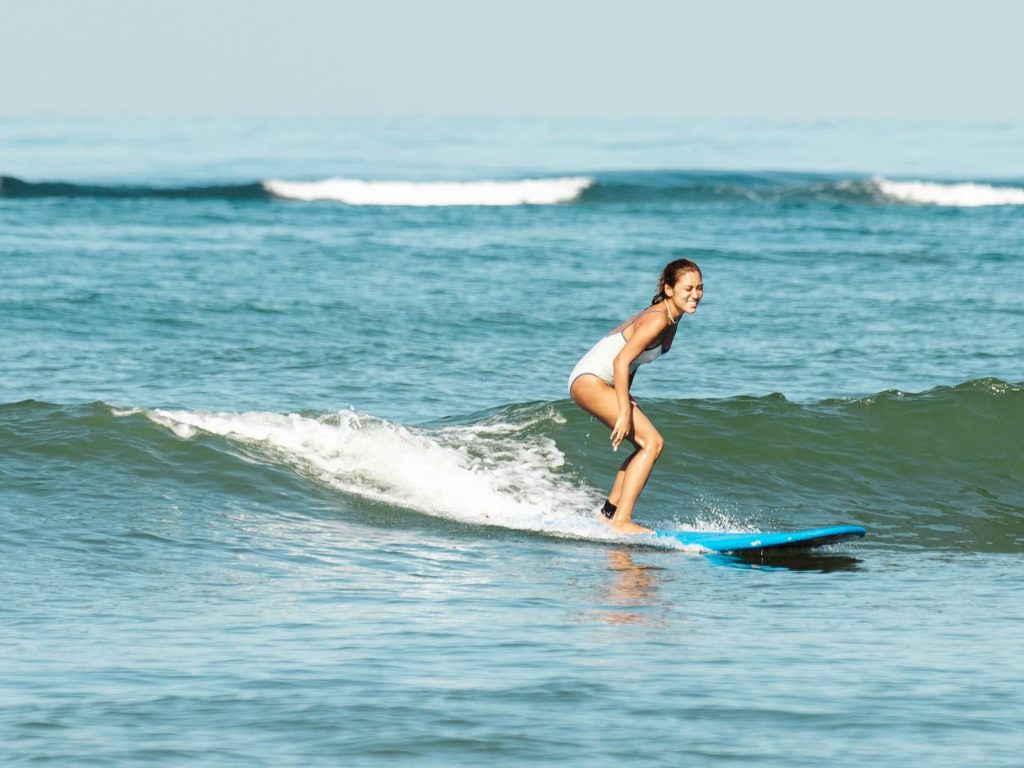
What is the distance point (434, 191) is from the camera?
39.3m

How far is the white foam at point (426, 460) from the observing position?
10.5 m

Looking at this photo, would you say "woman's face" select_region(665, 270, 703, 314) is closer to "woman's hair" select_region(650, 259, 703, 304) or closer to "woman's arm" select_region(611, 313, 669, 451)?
"woman's hair" select_region(650, 259, 703, 304)

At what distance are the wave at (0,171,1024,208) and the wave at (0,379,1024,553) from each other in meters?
22.9

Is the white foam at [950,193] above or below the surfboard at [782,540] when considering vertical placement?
above

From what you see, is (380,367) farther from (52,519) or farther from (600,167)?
(600,167)

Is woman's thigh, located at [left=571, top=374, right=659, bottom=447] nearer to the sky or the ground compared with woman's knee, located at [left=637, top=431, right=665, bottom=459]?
nearer to the sky

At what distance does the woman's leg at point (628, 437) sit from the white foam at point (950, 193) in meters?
31.6

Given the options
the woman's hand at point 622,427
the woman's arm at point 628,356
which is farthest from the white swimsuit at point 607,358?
the woman's hand at point 622,427

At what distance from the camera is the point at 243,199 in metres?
35.6

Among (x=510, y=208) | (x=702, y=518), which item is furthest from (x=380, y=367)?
(x=510, y=208)

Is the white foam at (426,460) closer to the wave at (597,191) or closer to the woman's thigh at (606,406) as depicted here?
the woman's thigh at (606,406)

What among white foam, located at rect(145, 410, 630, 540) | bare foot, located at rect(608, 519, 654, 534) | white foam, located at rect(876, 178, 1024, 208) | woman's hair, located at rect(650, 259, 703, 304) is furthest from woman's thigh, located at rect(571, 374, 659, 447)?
white foam, located at rect(876, 178, 1024, 208)

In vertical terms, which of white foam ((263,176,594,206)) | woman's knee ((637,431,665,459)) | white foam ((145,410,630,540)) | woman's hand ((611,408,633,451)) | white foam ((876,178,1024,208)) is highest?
white foam ((876,178,1024,208))

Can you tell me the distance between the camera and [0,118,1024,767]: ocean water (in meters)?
5.79
